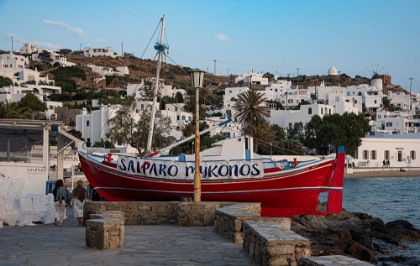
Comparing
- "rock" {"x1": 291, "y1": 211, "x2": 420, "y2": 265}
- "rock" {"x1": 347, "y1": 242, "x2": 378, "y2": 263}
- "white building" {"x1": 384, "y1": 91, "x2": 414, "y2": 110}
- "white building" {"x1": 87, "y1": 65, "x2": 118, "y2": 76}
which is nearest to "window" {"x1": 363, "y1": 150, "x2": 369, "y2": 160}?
"rock" {"x1": 291, "y1": 211, "x2": 420, "y2": 265}

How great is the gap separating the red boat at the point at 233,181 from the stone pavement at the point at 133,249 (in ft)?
27.3

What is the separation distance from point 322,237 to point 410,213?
19.4 metres

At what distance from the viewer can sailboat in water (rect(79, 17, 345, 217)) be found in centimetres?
2173

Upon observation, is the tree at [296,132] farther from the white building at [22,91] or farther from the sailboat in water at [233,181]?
the sailboat in water at [233,181]

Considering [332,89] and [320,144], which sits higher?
[332,89]

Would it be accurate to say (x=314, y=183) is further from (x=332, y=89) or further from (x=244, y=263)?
(x=332, y=89)

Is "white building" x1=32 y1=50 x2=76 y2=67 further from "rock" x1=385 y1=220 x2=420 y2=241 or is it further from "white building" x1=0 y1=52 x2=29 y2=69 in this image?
"rock" x1=385 y1=220 x2=420 y2=241

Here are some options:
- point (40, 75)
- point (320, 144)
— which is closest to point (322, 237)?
point (320, 144)

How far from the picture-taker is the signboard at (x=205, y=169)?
71.1ft

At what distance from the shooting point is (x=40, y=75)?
144 meters

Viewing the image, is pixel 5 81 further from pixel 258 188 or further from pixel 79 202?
pixel 79 202

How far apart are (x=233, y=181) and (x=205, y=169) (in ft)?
3.73

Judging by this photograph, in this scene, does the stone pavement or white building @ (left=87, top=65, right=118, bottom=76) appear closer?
the stone pavement

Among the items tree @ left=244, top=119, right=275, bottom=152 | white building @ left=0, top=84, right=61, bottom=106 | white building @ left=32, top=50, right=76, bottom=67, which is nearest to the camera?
tree @ left=244, top=119, right=275, bottom=152
